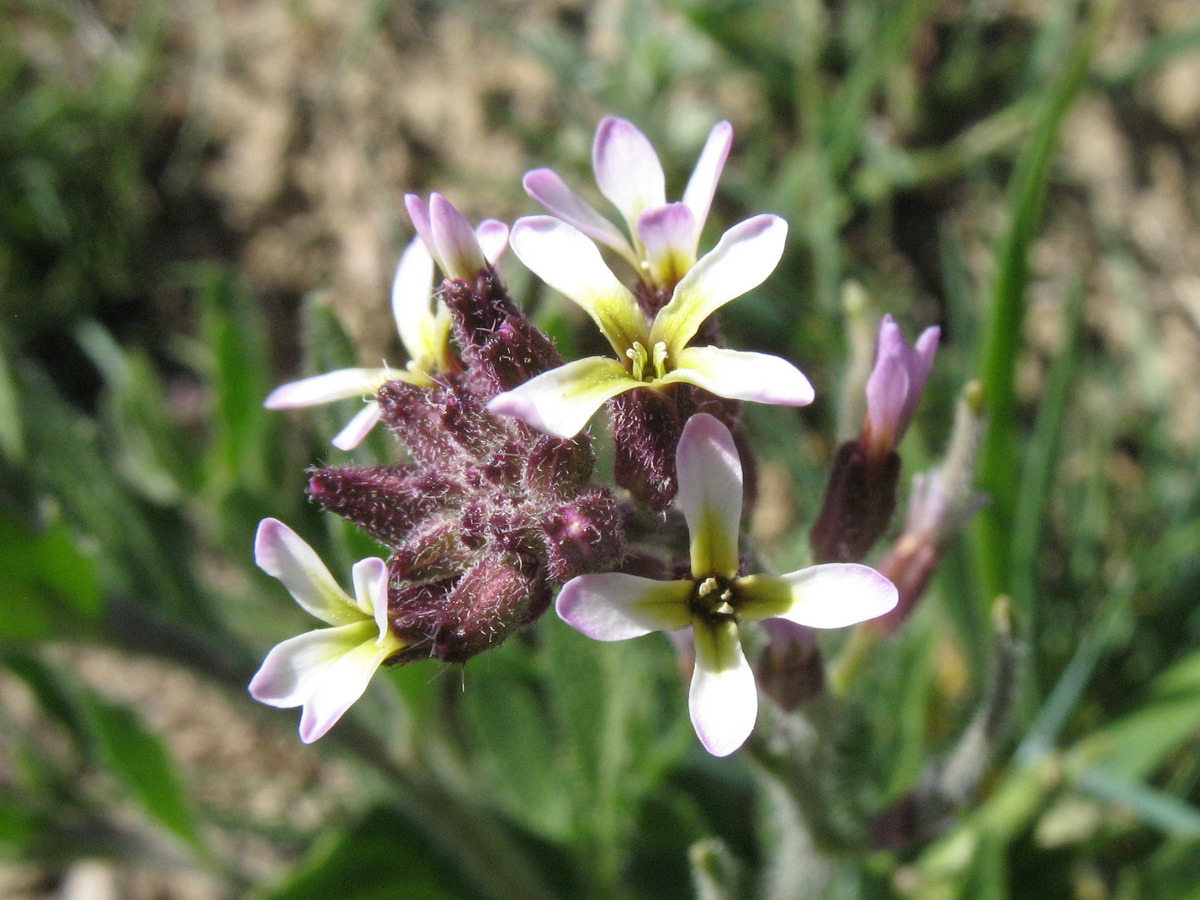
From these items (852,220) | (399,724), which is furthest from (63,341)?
(852,220)

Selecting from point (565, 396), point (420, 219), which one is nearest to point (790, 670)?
point (565, 396)

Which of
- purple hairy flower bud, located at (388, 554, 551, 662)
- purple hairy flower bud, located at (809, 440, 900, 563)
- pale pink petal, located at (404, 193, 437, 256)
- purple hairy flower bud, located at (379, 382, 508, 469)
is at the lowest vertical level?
purple hairy flower bud, located at (388, 554, 551, 662)

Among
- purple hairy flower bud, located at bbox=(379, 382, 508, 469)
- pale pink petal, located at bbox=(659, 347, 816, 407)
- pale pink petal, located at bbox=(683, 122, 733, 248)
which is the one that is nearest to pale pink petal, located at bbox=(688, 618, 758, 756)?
pale pink petal, located at bbox=(659, 347, 816, 407)

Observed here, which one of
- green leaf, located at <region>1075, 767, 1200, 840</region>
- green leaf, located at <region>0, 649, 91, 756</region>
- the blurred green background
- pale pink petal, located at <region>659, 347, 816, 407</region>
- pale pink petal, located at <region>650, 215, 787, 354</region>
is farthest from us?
green leaf, located at <region>0, 649, 91, 756</region>

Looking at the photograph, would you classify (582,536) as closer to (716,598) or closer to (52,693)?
(716,598)

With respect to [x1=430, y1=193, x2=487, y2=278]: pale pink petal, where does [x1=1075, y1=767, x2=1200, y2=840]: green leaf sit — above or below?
below

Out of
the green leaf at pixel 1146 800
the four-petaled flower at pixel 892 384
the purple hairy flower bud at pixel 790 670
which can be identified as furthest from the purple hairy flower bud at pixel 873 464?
the green leaf at pixel 1146 800

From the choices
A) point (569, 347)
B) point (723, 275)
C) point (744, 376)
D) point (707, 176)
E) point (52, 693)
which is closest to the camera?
point (744, 376)

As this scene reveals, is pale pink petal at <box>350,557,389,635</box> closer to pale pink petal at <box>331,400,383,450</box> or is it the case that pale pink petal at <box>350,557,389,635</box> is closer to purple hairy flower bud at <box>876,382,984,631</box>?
pale pink petal at <box>331,400,383,450</box>
